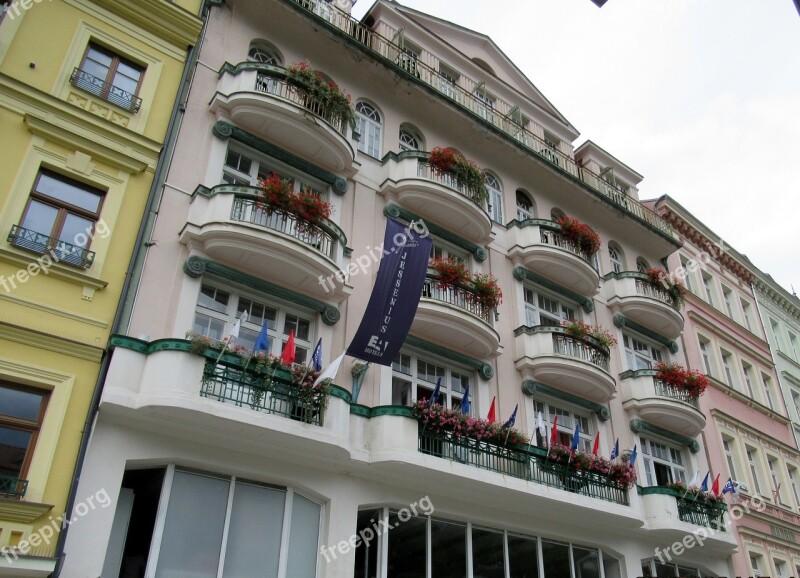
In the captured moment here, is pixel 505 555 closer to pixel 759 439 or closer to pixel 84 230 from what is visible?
pixel 84 230

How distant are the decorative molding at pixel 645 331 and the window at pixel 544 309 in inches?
73.2

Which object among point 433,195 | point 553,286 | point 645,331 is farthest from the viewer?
point 645,331

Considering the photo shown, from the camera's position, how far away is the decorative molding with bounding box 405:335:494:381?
1625cm

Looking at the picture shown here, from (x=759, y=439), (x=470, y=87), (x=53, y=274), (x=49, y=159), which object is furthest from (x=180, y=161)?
(x=759, y=439)

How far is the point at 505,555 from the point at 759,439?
15081 millimetres

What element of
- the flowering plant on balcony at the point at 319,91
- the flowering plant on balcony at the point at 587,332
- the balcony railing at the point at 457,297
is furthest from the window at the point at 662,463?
the flowering plant on balcony at the point at 319,91

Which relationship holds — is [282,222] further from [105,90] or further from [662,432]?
[662,432]

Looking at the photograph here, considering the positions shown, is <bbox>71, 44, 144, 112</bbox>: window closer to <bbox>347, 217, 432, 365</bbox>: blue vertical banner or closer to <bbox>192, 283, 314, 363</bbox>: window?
<bbox>192, 283, 314, 363</bbox>: window

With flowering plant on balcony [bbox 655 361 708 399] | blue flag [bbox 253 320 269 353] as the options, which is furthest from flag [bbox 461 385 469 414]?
flowering plant on balcony [bbox 655 361 708 399]

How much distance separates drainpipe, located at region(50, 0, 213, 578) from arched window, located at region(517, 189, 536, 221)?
36.1ft

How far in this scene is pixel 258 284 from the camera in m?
14.2

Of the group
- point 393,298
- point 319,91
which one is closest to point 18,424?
point 393,298

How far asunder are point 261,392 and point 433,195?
795cm

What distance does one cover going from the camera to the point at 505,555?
15055mm
